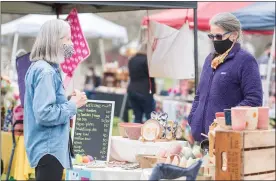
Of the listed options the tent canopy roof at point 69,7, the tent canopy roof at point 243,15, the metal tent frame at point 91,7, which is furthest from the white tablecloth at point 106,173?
the tent canopy roof at point 243,15

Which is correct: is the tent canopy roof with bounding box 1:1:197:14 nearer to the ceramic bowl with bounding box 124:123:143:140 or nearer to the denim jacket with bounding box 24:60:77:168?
the ceramic bowl with bounding box 124:123:143:140

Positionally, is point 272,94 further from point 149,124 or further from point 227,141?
point 227,141

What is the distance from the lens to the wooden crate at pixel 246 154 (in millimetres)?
3438

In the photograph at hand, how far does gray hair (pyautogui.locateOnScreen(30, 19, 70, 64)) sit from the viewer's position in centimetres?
434

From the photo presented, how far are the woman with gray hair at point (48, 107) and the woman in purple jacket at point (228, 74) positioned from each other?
1108 mm

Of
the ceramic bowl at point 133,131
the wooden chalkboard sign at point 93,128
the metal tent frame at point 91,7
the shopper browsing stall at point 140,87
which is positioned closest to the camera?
the ceramic bowl at point 133,131

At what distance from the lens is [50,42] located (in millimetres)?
4344

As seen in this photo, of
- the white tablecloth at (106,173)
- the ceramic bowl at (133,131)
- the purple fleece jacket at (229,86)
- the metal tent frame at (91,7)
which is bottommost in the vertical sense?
the white tablecloth at (106,173)

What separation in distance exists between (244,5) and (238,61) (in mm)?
6718

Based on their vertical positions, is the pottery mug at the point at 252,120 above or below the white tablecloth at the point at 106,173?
above

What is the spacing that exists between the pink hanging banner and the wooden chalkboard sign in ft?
4.03

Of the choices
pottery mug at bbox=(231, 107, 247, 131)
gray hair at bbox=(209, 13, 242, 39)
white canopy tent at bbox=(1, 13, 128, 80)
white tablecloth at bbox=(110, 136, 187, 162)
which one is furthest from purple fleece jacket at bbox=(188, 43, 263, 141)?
white canopy tent at bbox=(1, 13, 128, 80)

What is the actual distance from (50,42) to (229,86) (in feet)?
4.33

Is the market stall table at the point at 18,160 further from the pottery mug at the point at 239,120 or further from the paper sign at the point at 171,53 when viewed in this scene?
the pottery mug at the point at 239,120
